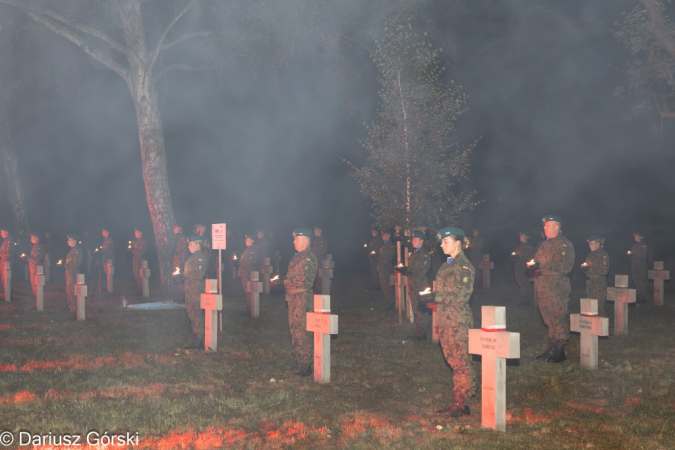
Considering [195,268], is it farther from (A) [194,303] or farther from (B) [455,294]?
(B) [455,294]

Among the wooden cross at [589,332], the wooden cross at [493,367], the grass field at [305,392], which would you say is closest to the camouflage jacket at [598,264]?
the grass field at [305,392]

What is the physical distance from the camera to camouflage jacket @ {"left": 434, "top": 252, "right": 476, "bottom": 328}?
295 inches

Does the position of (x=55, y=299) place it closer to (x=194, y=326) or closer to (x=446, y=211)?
(x=194, y=326)

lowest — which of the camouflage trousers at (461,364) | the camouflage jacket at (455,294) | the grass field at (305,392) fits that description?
the grass field at (305,392)

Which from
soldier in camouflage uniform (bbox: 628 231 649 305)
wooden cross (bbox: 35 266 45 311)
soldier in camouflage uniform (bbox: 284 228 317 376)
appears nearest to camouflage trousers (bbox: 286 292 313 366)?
soldier in camouflage uniform (bbox: 284 228 317 376)

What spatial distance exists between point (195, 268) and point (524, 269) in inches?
425


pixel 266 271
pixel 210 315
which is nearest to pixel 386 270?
pixel 266 271

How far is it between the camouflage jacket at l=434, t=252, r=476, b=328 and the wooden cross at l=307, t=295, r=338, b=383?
185 centimetres

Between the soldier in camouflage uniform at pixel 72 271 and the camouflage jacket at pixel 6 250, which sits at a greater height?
the camouflage jacket at pixel 6 250

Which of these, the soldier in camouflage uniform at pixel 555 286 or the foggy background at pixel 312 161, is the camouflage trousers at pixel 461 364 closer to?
the soldier in camouflage uniform at pixel 555 286

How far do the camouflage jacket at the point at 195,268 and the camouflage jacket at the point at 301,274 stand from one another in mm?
2891

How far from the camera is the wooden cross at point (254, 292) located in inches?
640

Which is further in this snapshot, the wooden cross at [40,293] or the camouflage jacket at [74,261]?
the wooden cross at [40,293]

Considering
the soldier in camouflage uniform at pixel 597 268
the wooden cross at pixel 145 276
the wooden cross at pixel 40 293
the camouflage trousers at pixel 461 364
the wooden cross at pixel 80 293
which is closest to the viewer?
the camouflage trousers at pixel 461 364
